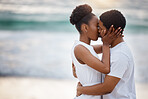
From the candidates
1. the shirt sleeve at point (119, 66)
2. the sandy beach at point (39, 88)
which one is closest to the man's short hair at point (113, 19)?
the shirt sleeve at point (119, 66)

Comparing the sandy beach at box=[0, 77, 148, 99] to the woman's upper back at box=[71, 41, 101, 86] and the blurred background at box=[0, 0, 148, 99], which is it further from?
the woman's upper back at box=[71, 41, 101, 86]

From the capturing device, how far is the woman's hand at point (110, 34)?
85.8 inches

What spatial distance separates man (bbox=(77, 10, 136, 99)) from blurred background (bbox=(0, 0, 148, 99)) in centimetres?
284

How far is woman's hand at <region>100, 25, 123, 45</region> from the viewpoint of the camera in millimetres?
2179

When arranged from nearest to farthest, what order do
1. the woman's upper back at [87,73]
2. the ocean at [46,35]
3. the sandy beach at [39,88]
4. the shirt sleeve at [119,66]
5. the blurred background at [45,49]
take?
the shirt sleeve at [119,66], the woman's upper back at [87,73], the sandy beach at [39,88], the blurred background at [45,49], the ocean at [46,35]

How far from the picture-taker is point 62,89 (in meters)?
5.36

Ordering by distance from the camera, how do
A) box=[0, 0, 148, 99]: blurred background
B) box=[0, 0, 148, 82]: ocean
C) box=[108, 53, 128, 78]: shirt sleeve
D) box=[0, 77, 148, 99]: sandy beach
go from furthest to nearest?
box=[0, 0, 148, 82]: ocean
box=[0, 0, 148, 99]: blurred background
box=[0, 77, 148, 99]: sandy beach
box=[108, 53, 128, 78]: shirt sleeve

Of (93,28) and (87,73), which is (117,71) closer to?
(87,73)

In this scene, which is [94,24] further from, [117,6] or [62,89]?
[117,6]

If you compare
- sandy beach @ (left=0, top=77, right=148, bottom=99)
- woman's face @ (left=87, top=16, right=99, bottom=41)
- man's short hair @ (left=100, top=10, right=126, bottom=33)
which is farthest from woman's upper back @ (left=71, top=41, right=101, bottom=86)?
sandy beach @ (left=0, top=77, right=148, bottom=99)

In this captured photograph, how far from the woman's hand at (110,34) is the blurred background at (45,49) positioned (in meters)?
3.02

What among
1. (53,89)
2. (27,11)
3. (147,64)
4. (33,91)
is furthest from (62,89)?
(27,11)

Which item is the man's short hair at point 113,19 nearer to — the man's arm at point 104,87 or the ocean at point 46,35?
the man's arm at point 104,87

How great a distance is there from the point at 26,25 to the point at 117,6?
606cm
